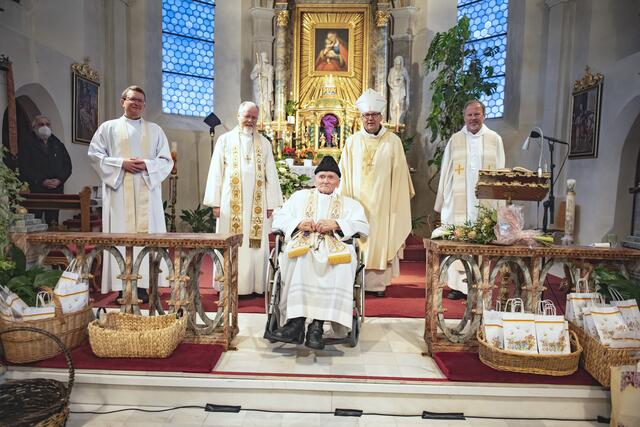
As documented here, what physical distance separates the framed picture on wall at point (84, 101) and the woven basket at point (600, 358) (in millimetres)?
8034

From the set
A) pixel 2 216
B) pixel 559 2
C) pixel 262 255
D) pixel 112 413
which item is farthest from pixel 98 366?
pixel 559 2

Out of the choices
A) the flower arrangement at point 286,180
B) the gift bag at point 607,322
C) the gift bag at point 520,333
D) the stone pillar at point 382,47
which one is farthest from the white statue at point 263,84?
the gift bag at point 607,322

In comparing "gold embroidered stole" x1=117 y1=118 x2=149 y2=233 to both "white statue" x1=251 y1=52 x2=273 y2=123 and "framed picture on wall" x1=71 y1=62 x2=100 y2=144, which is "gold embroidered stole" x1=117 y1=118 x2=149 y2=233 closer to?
"framed picture on wall" x1=71 y1=62 x2=100 y2=144

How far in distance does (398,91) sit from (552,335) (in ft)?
24.6

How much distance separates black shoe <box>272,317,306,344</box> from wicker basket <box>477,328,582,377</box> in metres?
1.34

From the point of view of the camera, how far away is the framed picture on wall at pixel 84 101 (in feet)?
25.4

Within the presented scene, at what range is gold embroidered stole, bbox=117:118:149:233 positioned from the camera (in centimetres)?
438

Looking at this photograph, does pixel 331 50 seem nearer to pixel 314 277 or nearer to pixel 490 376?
pixel 314 277

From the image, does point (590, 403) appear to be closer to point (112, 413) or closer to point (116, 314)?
point (112, 413)

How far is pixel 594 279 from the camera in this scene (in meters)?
3.41

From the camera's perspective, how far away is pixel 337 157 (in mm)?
9594

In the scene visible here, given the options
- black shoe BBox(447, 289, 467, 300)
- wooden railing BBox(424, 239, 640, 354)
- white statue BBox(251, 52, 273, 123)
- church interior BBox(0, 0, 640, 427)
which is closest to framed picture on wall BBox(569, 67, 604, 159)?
church interior BBox(0, 0, 640, 427)

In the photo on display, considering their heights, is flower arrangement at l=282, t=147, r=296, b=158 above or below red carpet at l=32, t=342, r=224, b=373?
above

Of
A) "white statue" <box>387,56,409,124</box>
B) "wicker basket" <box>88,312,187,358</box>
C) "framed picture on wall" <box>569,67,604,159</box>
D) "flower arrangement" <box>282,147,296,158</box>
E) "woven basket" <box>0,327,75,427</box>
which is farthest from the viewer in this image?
"white statue" <box>387,56,409,124</box>
